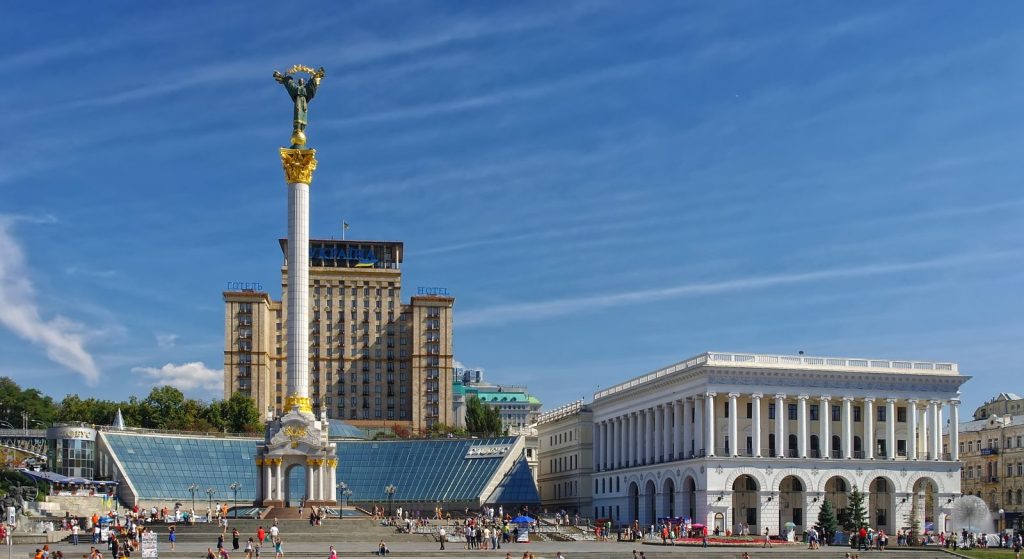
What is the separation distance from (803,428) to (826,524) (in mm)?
10968

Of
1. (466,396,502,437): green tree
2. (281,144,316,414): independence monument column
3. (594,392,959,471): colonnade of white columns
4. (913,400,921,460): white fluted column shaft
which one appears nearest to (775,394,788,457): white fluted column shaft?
(594,392,959,471): colonnade of white columns

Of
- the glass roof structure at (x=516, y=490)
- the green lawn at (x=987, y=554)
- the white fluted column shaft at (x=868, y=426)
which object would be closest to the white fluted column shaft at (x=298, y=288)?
the glass roof structure at (x=516, y=490)

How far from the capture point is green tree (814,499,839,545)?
83.5 m

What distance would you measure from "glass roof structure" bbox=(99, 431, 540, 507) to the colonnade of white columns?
76.7ft

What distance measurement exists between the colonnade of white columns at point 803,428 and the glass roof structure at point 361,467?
23.4 metres

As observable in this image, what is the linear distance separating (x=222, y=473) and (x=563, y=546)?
170ft

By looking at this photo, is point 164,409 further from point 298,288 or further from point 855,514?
point 855,514

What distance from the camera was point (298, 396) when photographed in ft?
284

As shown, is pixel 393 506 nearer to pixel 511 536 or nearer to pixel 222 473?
pixel 222 473

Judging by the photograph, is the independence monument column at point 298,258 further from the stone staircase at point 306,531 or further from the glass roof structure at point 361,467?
the glass roof structure at point 361,467

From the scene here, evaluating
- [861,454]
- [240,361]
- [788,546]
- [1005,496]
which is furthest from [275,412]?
[240,361]

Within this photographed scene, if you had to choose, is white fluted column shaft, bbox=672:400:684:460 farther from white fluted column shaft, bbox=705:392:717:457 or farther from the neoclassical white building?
white fluted column shaft, bbox=705:392:717:457

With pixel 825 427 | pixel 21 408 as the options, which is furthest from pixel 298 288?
pixel 21 408

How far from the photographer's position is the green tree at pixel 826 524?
274 feet
